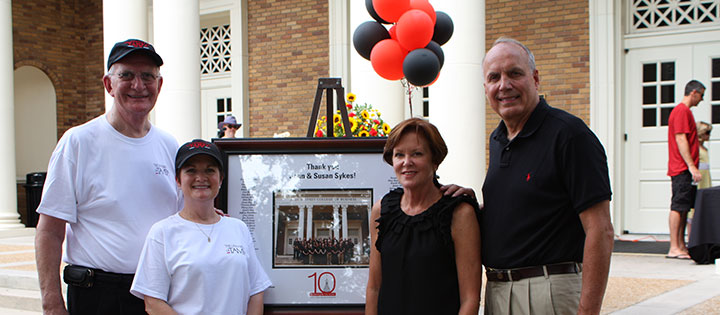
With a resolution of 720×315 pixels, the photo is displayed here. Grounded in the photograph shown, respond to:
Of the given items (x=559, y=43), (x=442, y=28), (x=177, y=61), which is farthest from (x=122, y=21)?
Answer: (x=559, y=43)

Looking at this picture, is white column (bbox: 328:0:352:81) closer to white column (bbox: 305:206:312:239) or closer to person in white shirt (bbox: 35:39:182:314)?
white column (bbox: 305:206:312:239)

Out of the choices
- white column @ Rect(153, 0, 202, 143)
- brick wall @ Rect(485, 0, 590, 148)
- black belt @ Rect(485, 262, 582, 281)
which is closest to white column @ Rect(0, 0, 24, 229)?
white column @ Rect(153, 0, 202, 143)

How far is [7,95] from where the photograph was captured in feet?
39.2

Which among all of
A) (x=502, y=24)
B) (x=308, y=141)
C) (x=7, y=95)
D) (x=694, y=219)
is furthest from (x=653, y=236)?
(x=7, y=95)

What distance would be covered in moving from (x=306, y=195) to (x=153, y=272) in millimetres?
686

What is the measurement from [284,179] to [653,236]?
8.73 m

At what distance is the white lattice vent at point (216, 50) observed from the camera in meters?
13.6

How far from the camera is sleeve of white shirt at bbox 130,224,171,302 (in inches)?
87.5

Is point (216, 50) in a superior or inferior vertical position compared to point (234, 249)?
superior

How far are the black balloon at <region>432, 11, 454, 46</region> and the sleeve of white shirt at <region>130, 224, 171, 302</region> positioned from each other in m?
4.22

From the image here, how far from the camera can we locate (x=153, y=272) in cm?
223

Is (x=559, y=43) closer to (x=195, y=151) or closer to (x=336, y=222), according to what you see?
(x=336, y=222)

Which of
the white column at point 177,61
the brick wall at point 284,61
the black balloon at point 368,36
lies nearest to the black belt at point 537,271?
the black balloon at point 368,36

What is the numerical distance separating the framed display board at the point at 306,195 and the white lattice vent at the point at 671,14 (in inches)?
341
